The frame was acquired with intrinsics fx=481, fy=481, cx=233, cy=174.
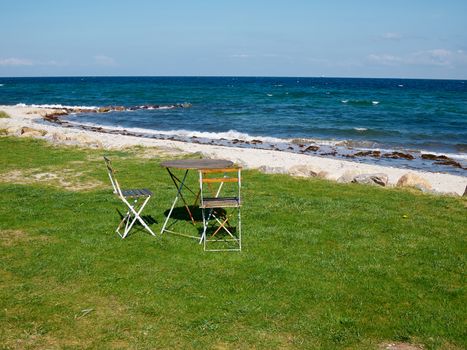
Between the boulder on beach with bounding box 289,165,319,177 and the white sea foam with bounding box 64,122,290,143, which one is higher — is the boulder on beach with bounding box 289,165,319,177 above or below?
above

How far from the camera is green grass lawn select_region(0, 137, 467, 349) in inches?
228

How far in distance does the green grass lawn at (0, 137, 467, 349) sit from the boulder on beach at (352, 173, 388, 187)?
252cm

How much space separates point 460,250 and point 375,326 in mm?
3492

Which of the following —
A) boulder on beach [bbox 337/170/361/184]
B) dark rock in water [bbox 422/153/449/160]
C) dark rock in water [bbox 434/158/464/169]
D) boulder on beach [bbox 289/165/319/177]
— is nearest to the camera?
boulder on beach [bbox 337/170/361/184]

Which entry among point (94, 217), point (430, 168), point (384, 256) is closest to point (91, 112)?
point (430, 168)

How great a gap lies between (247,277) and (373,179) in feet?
Answer: 28.1

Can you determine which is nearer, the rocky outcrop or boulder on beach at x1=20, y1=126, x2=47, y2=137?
the rocky outcrop

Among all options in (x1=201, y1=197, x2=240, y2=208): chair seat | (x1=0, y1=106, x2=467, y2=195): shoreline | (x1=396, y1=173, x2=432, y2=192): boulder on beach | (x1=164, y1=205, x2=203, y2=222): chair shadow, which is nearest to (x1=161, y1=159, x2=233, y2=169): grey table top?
(x1=201, y1=197, x2=240, y2=208): chair seat

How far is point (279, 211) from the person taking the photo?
35.4 feet

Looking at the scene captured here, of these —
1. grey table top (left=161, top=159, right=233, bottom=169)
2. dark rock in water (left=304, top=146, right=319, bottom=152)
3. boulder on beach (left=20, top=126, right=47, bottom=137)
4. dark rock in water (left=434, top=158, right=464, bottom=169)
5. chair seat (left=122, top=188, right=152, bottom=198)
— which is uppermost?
grey table top (left=161, top=159, right=233, bottom=169)

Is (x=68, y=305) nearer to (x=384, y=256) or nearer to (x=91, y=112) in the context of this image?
(x=384, y=256)

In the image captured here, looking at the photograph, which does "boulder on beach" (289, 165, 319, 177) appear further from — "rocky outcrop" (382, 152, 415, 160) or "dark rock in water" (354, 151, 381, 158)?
"rocky outcrop" (382, 152, 415, 160)

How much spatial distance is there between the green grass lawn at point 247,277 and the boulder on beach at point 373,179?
2522 mm

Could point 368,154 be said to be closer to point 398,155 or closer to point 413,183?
point 398,155
